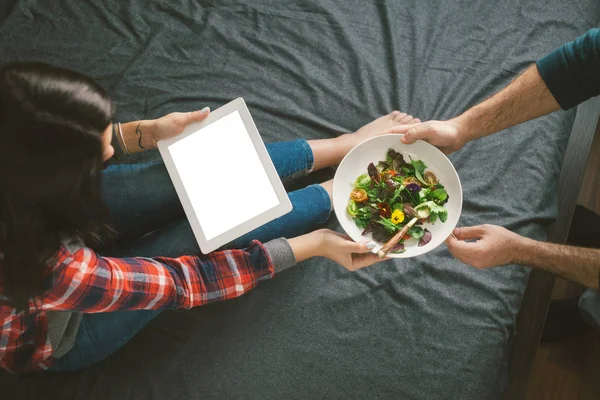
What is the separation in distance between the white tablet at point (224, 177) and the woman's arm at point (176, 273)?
57mm

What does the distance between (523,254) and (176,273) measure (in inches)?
26.4

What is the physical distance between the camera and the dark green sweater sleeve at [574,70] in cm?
94

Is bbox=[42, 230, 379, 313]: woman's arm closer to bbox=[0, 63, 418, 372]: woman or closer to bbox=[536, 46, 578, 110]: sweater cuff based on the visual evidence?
bbox=[0, 63, 418, 372]: woman

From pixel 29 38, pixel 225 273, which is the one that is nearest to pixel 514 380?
Answer: pixel 225 273

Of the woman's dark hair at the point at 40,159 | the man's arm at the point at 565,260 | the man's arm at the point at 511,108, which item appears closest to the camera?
the woman's dark hair at the point at 40,159

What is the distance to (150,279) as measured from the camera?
0.83 metres

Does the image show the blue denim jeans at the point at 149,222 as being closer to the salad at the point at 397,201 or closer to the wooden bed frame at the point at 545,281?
the salad at the point at 397,201

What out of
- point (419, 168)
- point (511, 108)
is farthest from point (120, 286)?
point (511, 108)

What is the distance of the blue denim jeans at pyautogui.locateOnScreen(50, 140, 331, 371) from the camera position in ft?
3.04

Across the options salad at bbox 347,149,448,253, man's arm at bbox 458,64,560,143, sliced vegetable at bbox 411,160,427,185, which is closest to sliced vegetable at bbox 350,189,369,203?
salad at bbox 347,149,448,253

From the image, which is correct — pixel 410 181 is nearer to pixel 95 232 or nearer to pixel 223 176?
pixel 223 176

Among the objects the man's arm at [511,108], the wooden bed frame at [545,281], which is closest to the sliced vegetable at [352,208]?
the man's arm at [511,108]

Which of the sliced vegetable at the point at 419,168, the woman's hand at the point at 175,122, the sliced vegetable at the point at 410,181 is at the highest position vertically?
the woman's hand at the point at 175,122

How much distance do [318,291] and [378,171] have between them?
0.28m
